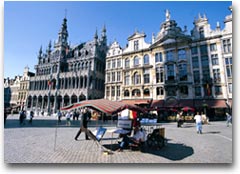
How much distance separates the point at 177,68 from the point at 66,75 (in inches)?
1097

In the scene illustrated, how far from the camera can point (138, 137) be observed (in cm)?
616

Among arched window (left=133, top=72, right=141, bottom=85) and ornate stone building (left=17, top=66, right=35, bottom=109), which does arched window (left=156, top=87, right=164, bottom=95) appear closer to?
arched window (left=133, top=72, right=141, bottom=85)

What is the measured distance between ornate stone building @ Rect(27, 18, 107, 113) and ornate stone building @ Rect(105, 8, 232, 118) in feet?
25.2

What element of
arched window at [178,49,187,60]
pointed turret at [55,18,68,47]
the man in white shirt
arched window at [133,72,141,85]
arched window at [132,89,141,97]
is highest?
pointed turret at [55,18,68,47]

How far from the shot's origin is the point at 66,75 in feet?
128

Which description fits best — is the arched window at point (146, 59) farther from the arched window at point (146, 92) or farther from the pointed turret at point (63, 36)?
the pointed turret at point (63, 36)

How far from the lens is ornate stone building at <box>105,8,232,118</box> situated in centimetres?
2147

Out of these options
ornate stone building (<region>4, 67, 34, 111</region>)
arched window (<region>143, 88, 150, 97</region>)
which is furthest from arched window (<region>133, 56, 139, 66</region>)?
ornate stone building (<region>4, 67, 34, 111</region>)

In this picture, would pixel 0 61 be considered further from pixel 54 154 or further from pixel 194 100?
pixel 194 100

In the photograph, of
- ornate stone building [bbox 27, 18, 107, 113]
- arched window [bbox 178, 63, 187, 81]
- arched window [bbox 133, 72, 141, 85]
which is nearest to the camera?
arched window [bbox 178, 63, 187, 81]

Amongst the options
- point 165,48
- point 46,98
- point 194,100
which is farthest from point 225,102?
point 46,98

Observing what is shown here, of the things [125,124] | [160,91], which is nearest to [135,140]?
[125,124]

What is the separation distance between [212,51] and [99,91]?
82.1 feet

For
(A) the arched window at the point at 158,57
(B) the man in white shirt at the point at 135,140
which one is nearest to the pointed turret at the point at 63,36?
(A) the arched window at the point at 158,57
